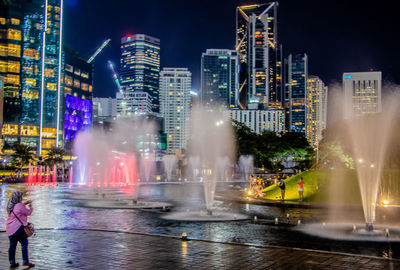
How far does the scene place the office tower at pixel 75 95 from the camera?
126 meters

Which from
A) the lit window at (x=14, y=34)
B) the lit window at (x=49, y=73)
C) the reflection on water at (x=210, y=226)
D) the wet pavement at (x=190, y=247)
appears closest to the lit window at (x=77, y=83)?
the lit window at (x=49, y=73)

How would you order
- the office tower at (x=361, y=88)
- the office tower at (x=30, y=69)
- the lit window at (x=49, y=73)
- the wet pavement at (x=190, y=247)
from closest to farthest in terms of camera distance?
the wet pavement at (x=190, y=247) → the office tower at (x=30, y=69) → the lit window at (x=49, y=73) → the office tower at (x=361, y=88)

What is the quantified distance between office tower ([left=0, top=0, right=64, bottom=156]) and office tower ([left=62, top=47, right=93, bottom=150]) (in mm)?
9136

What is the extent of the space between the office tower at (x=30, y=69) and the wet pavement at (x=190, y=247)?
99.2m

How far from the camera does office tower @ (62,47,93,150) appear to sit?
412 feet

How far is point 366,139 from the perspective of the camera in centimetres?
5438

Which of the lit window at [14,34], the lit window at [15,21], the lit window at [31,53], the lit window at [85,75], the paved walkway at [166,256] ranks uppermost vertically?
the lit window at [15,21]

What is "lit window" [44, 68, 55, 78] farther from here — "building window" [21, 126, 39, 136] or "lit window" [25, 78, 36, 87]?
"building window" [21, 126, 39, 136]

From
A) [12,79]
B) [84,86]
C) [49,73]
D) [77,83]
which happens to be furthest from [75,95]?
[12,79]

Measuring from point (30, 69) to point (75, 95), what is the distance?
24.2 m

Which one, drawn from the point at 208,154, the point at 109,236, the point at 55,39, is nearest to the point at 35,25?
the point at 55,39

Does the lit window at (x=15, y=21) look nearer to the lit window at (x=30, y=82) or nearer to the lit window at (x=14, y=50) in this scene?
the lit window at (x=14, y=50)

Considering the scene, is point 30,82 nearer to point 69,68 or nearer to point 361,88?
point 69,68

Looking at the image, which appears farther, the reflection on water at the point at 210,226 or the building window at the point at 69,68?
the building window at the point at 69,68
